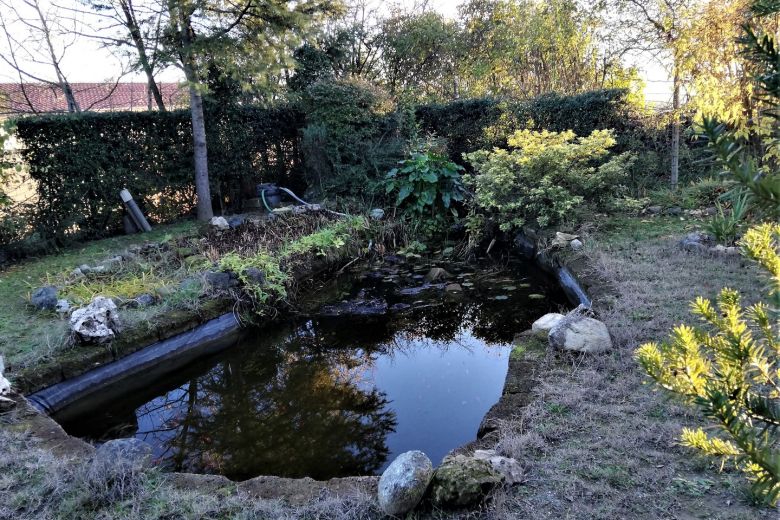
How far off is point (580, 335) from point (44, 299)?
4.70 metres

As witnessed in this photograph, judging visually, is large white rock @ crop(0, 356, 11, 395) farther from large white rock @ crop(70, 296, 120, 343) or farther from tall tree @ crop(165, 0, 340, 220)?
tall tree @ crop(165, 0, 340, 220)

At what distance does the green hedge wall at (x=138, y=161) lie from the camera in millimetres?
6754

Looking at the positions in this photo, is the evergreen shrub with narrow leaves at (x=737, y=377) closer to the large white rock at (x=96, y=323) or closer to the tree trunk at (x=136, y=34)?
the large white rock at (x=96, y=323)

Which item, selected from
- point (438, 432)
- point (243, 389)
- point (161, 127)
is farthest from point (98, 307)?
point (161, 127)

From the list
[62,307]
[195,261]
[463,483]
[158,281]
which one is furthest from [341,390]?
[195,261]

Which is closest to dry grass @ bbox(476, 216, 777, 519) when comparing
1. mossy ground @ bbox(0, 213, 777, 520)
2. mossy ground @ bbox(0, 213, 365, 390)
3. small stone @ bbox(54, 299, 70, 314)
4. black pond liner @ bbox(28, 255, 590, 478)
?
mossy ground @ bbox(0, 213, 777, 520)

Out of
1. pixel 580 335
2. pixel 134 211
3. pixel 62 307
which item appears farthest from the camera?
pixel 134 211

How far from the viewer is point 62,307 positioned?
4.35 meters

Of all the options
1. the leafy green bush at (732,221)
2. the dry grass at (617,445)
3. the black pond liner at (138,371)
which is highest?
the leafy green bush at (732,221)

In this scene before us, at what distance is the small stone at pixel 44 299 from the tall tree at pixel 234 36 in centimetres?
371

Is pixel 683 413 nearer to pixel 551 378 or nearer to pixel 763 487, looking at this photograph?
pixel 551 378

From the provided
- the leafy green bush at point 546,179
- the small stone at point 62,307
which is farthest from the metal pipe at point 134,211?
the leafy green bush at point 546,179

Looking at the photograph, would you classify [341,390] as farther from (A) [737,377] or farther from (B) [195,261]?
(A) [737,377]

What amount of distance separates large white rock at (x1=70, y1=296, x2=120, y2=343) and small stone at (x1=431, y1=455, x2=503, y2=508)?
3.06 meters
